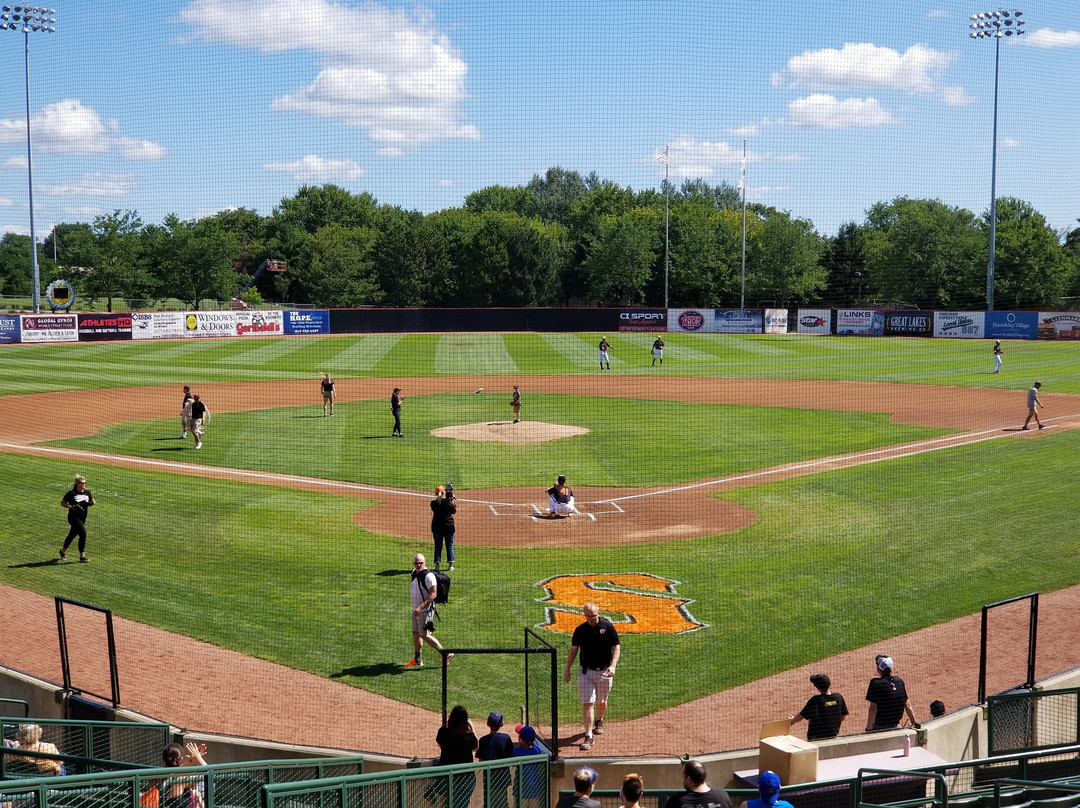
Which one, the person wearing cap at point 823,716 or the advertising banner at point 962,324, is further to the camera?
the advertising banner at point 962,324

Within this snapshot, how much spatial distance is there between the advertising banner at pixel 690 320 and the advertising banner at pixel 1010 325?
16939 millimetres

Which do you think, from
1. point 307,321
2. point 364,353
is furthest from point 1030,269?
point 307,321

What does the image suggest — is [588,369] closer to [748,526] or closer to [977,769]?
[748,526]

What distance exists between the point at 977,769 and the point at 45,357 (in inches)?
1995

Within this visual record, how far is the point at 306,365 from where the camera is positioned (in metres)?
50.3

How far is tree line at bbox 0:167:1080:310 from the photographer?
53.4 metres

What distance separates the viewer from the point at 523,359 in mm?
52500

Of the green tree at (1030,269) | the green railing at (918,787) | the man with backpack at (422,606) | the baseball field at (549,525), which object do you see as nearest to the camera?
the green railing at (918,787)

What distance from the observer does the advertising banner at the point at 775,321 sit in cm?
6406

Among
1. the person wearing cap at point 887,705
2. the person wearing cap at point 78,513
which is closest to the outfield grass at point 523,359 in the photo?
the person wearing cap at point 78,513

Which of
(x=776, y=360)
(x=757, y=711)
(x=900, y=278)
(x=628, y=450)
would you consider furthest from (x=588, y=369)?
(x=757, y=711)

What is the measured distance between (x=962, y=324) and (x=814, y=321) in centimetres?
936

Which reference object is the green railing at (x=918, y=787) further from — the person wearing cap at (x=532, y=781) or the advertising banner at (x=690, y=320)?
the advertising banner at (x=690, y=320)

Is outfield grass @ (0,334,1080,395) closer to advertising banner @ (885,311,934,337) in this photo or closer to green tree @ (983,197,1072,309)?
advertising banner @ (885,311,934,337)
